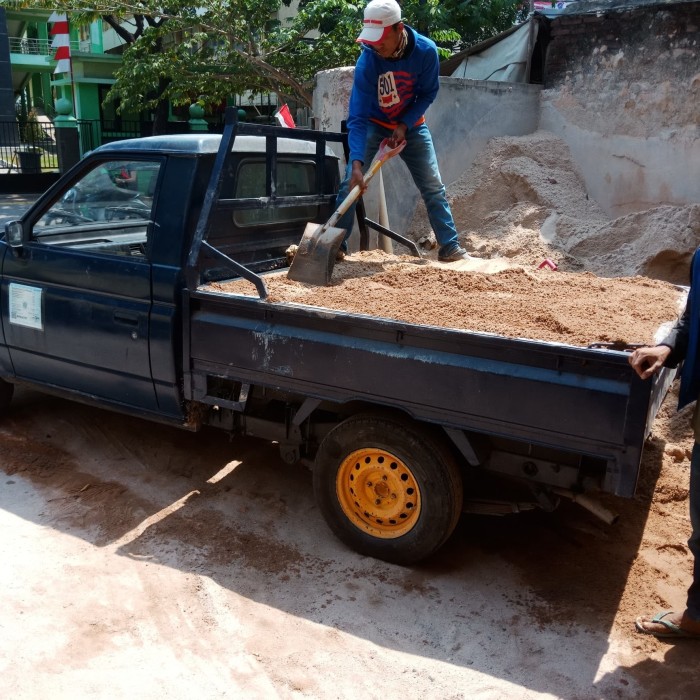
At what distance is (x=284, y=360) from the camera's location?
3.59 m

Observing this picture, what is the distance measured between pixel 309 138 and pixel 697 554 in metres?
3.06

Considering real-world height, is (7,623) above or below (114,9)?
below

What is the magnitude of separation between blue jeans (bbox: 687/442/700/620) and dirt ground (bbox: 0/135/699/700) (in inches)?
7.4

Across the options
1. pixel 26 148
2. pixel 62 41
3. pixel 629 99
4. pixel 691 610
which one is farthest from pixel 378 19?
pixel 26 148

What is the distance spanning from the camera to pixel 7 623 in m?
3.15

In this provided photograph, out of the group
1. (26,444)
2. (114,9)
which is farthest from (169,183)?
(114,9)

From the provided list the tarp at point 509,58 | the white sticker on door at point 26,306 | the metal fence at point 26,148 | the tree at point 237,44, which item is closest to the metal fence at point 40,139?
the metal fence at point 26,148

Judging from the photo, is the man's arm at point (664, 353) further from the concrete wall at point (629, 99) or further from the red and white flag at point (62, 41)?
the red and white flag at point (62, 41)

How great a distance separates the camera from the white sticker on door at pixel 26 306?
174 inches

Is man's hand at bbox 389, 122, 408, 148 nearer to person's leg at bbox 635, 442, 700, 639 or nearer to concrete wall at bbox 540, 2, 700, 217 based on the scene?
person's leg at bbox 635, 442, 700, 639

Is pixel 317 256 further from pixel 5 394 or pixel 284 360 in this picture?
pixel 5 394

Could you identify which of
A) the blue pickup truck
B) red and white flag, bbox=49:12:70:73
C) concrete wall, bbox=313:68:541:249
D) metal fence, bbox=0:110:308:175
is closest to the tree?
concrete wall, bbox=313:68:541:249

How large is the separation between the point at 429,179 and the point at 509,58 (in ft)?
17.2

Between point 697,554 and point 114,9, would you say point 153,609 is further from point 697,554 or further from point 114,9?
point 114,9
